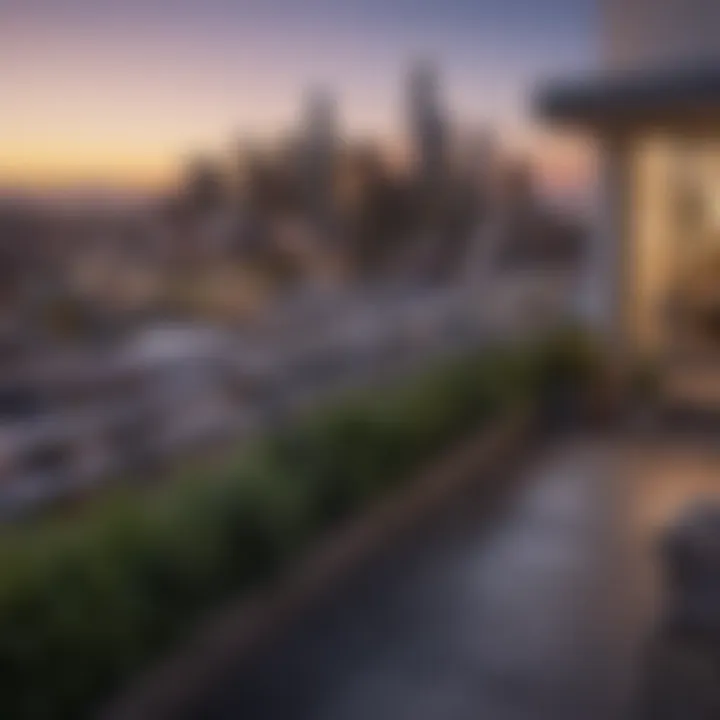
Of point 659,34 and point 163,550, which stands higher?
point 659,34

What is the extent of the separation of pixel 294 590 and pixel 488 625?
0.72 m

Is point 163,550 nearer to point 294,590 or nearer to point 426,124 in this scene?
point 294,590

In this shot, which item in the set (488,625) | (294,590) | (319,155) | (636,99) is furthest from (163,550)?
(636,99)

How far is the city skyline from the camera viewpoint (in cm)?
300

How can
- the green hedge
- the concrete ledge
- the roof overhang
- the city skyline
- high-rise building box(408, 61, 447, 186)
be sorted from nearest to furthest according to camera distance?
the green hedge, the city skyline, the concrete ledge, high-rise building box(408, 61, 447, 186), the roof overhang

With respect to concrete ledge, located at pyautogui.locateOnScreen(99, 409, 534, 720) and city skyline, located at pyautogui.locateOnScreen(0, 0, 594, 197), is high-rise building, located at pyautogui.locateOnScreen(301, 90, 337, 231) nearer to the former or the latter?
city skyline, located at pyautogui.locateOnScreen(0, 0, 594, 197)

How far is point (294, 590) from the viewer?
408 cm

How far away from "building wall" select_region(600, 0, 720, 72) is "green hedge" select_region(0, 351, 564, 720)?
2.56 meters

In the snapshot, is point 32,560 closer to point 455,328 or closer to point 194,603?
point 194,603

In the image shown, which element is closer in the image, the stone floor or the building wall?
the stone floor

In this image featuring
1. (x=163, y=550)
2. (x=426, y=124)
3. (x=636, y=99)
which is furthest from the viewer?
(x=636, y=99)

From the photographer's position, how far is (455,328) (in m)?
6.52

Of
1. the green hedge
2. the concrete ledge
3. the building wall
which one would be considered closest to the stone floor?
the concrete ledge

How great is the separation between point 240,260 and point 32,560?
4.62 feet
